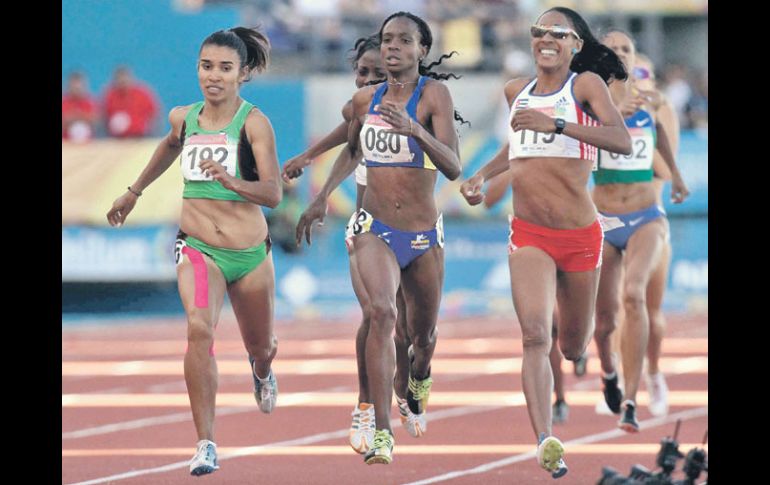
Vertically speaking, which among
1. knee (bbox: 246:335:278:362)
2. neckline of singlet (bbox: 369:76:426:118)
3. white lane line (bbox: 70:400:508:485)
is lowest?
white lane line (bbox: 70:400:508:485)

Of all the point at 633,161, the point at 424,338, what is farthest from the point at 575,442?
the point at 633,161

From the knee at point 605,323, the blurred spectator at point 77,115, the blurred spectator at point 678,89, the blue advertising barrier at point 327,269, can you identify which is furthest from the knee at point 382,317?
the blurred spectator at point 678,89

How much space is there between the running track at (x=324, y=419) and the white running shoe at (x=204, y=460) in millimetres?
689

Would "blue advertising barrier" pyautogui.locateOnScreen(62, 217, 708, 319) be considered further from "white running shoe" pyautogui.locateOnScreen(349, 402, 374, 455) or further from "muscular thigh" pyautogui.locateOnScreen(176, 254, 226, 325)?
"muscular thigh" pyautogui.locateOnScreen(176, 254, 226, 325)

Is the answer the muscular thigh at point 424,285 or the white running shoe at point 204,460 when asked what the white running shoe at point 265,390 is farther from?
the white running shoe at point 204,460

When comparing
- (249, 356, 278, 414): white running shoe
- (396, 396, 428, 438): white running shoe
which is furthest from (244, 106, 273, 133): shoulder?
(396, 396, 428, 438): white running shoe

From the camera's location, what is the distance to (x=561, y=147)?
8.87 m

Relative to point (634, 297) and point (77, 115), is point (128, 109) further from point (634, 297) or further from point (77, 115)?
point (634, 297)

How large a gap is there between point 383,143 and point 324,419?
350 centimetres

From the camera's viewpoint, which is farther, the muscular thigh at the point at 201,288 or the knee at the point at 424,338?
the knee at the point at 424,338

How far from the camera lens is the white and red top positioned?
8758 mm

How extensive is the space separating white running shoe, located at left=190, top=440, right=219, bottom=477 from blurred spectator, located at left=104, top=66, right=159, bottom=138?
13.6 meters

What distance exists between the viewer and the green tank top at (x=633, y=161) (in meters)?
11.5
